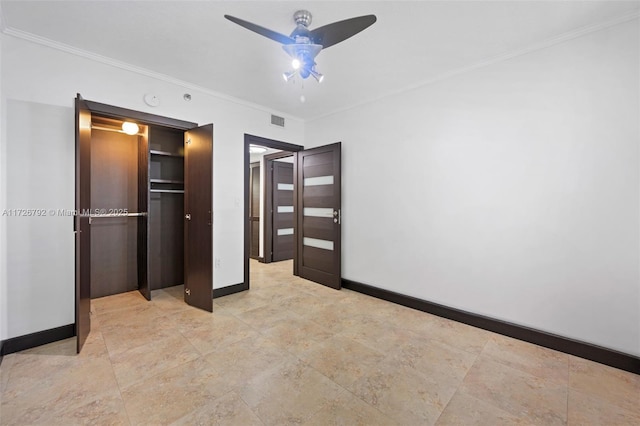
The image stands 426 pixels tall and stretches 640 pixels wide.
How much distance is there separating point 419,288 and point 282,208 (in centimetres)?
358

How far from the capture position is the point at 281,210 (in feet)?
20.2

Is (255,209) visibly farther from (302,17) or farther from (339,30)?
(339,30)

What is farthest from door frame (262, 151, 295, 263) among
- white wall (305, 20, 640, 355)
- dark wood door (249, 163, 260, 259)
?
white wall (305, 20, 640, 355)

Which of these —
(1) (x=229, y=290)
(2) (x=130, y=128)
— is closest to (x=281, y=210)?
(1) (x=229, y=290)

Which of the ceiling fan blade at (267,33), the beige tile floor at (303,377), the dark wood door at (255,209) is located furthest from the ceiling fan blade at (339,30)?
the dark wood door at (255,209)

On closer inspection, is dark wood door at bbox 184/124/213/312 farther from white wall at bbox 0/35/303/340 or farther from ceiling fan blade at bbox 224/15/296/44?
ceiling fan blade at bbox 224/15/296/44

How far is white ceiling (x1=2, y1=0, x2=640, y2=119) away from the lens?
213cm

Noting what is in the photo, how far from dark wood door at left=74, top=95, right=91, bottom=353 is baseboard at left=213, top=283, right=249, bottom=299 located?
1.37m

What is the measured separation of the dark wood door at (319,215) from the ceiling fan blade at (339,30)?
7.28ft

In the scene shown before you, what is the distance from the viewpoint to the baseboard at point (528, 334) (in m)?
2.25

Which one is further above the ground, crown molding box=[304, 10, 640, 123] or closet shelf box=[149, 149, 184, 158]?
crown molding box=[304, 10, 640, 123]

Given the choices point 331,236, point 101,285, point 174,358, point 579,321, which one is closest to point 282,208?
point 331,236

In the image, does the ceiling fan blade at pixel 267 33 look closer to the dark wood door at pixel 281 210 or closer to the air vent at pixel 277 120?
the air vent at pixel 277 120

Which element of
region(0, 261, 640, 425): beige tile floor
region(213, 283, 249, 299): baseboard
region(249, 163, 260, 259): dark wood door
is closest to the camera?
region(0, 261, 640, 425): beige tile floor
